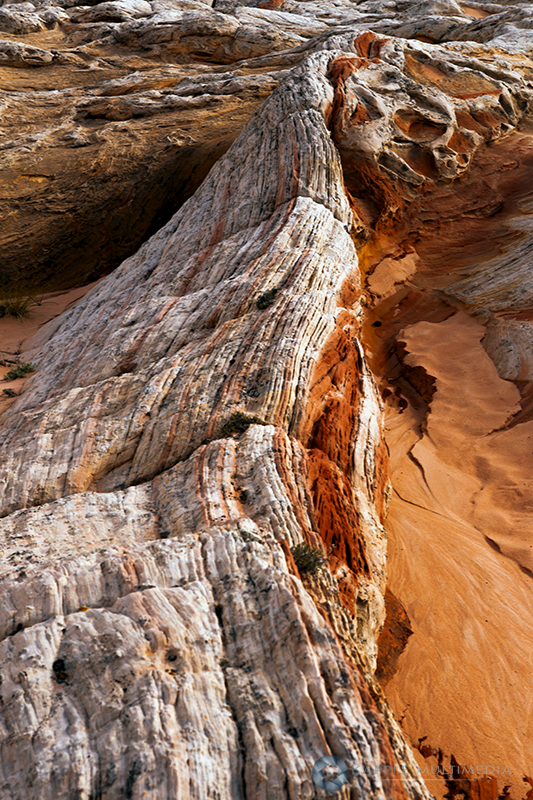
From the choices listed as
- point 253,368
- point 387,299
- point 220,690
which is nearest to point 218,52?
point 387,299

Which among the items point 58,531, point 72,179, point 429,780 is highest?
point 72,179

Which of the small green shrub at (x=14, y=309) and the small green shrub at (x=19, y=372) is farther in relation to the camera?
the small green shrub at (x=14, y=309)

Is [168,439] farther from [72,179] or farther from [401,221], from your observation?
[72,179]

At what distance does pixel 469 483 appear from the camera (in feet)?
21.1

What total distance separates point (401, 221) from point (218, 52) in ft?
39.4

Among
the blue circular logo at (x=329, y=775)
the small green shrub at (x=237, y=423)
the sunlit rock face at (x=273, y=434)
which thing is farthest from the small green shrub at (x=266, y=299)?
the blue circular logo at (x=329, y=775)

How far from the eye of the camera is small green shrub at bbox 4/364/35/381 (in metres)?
7.80

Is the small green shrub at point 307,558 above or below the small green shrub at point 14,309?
below

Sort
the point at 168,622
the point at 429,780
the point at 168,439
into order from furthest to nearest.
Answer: the point at 168,439, the point at 429,780, the point at 168,622

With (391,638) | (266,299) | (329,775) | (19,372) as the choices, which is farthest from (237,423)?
(19,372)

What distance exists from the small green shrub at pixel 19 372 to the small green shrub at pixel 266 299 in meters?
4.03

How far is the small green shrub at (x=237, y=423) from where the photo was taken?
16.3 feet

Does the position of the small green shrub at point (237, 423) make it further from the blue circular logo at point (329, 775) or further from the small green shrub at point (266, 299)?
the blue circular logo at point (329, 775)

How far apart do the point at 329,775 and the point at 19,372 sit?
23.3 feet
